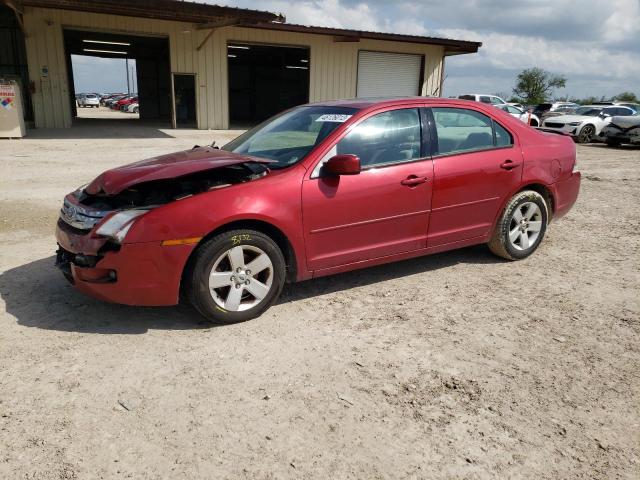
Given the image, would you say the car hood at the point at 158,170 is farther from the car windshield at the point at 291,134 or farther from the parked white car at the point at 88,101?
the parked white car at the point at 88,101

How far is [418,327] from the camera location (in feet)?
12.3

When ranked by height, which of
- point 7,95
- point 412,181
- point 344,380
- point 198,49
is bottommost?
point 344,380

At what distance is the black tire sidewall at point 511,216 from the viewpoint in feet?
16.3

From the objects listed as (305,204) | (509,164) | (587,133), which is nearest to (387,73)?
(587,133)

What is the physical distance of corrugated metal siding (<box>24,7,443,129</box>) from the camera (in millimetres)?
19344

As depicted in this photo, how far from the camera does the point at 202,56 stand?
21734 millimetres

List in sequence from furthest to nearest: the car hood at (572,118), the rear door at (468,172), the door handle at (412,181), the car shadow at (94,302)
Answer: the car hood at (572,118), the rear door at (468,172), the door handle at (412,181), the car shadow at (94,302)

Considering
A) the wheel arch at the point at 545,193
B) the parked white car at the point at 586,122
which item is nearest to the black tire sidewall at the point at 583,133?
the parked white car at the point at 586,122

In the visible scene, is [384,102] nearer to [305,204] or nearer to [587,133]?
[305,204]

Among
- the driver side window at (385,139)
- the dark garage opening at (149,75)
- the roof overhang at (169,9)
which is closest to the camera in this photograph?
the driver side window at (385,139)

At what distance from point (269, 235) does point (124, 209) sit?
1.04 m

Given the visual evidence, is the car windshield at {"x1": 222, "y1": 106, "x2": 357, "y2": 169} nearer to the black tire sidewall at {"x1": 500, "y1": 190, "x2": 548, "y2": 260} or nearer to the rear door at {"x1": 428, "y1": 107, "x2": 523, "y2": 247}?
the rear door at {"x1": 428, "y1": 107, "x2": 523, "y2": 247}

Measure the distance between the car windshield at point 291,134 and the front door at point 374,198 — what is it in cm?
22

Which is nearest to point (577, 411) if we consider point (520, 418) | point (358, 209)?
point (520, 418)
